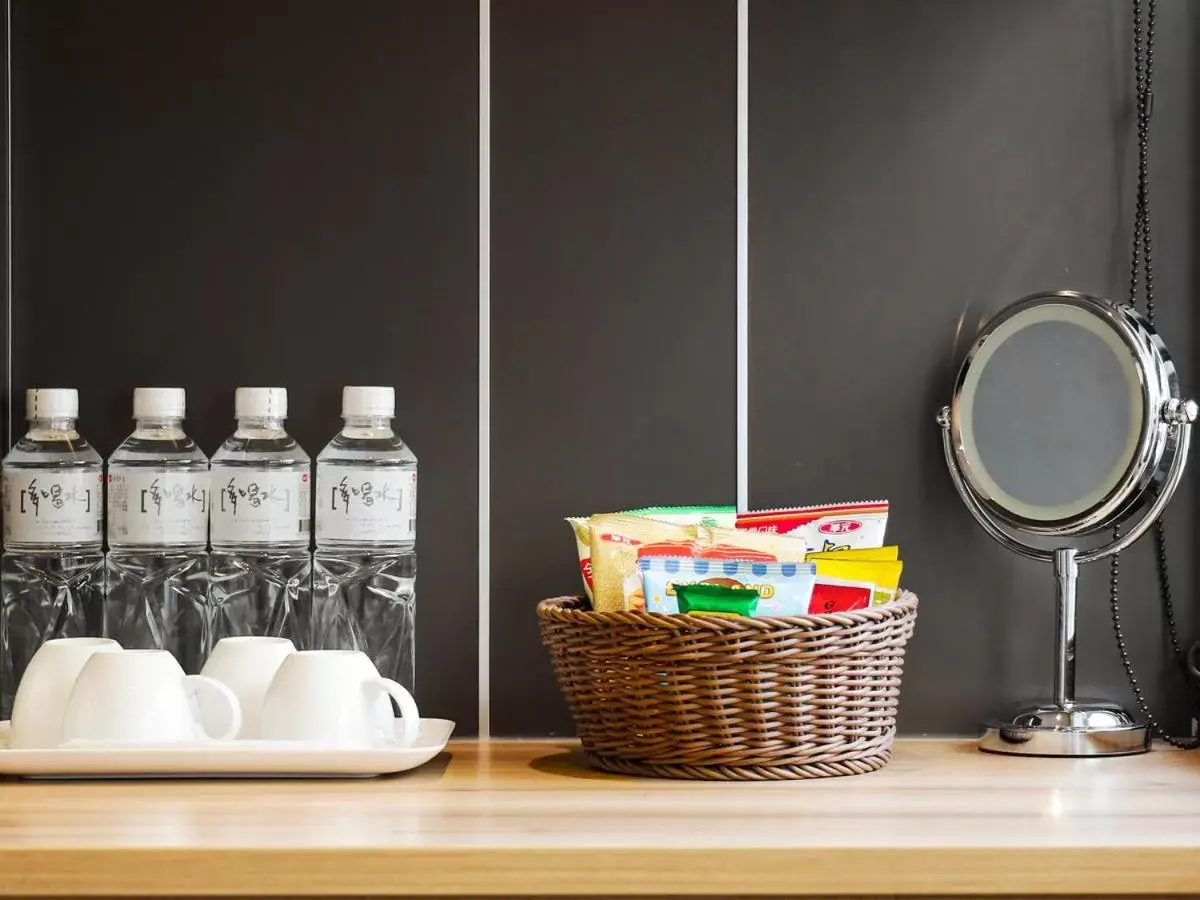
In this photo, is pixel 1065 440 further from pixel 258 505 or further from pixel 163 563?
pixel 163 563

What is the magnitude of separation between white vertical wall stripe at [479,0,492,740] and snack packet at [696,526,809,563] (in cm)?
28

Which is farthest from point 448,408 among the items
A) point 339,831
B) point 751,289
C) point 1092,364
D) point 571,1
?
point 1092,364

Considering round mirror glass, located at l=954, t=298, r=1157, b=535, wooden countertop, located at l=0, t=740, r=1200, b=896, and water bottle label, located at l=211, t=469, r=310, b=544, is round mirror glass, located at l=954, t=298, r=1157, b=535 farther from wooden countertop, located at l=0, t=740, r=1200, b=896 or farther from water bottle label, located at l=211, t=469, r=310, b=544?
water bottle label, located at l=211, t=469, r=310, b=544

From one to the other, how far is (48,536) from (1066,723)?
105 cm

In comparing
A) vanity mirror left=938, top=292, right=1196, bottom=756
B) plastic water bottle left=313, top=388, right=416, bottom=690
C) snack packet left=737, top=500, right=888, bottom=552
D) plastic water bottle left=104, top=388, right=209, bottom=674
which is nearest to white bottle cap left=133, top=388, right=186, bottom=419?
plastic water bottle left=104, top=388, right=209, bottom=674

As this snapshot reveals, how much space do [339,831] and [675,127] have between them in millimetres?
846

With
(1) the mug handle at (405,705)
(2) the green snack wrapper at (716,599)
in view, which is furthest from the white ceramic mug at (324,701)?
(2) the green snack wrapper at (716,599)

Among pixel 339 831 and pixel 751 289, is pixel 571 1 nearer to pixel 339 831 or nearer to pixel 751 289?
pixel 751 289

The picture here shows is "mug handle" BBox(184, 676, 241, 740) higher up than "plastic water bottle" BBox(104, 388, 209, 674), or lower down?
lower down

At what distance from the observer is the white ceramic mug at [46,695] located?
4.17 ft

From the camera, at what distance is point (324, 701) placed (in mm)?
1257

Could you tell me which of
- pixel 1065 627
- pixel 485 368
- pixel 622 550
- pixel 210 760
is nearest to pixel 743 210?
pixel 485 368

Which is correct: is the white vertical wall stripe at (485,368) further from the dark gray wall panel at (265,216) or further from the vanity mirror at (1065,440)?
the vanity mirror at (1065,440)

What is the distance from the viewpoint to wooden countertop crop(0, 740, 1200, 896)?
98 cm
